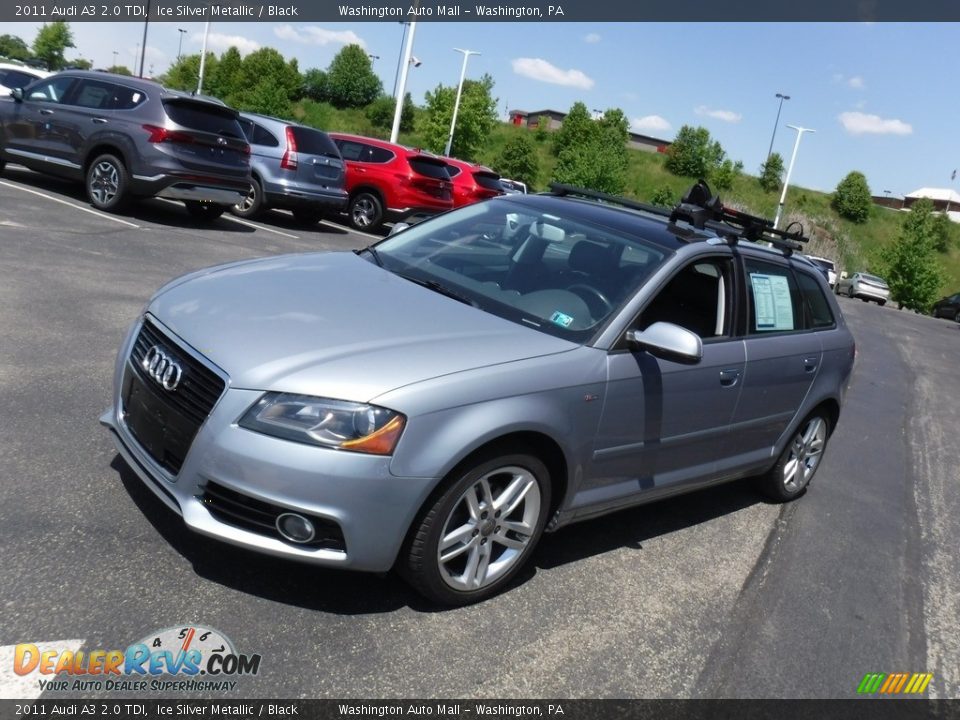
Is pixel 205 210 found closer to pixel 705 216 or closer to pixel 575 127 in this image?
pixel 705 216

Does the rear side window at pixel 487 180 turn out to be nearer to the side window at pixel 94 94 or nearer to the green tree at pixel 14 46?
the side window at pixel 94 94

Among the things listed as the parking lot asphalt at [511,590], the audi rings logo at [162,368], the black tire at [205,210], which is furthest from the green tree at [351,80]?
the audi rings logo at [162,368]

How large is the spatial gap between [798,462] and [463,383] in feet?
11.1

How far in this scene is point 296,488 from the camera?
10.2 ft

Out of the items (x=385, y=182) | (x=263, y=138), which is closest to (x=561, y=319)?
(x=263, y=138)

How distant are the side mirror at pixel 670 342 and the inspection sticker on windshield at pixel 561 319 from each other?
11.2 inches

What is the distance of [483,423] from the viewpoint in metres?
3.33

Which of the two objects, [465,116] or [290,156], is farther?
[465,116]

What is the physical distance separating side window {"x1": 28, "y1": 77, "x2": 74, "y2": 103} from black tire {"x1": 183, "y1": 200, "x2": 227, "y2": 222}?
2.22 meters

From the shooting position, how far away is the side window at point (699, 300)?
4.34 metres

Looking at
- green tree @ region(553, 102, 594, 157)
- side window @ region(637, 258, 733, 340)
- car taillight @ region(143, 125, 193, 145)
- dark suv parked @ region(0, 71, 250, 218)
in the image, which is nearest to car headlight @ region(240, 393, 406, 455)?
side window @ region(637, 258, 733, 340)

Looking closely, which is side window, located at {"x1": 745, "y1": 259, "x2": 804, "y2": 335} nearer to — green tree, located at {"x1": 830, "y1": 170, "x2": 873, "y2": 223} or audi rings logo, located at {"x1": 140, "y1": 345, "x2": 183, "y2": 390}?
audi rings logo, located at {"x1": 140, "y1": 345, "x2": 183, "y2": 390}

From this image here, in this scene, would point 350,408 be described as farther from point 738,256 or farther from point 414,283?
point 738,256

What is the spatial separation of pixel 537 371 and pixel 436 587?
0.92m
